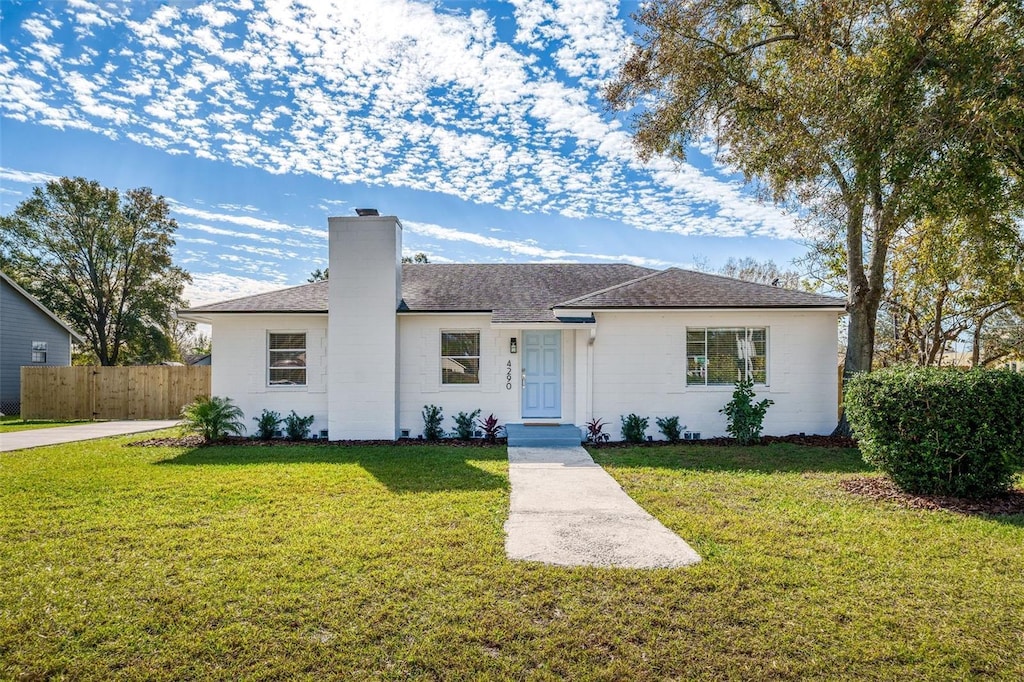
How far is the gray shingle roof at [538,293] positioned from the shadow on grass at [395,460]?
10.6 ft

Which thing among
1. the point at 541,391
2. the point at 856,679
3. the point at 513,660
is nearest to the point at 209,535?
the point at 513,660

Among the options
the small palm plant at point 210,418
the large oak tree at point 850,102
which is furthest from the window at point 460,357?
the large oak tree at point 850,102

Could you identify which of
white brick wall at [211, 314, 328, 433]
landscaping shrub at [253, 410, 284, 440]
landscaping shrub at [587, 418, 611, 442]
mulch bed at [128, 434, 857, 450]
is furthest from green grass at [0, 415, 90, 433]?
landscaping shrub at [587, 418, 611, 442]

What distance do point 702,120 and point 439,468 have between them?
10023 mm

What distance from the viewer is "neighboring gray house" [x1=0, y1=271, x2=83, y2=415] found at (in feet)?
67.5

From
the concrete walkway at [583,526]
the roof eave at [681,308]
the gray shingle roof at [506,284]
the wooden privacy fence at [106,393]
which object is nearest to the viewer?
the concrete walkway at [583,526]

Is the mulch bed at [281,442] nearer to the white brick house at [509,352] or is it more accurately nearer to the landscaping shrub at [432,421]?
the landscaping shrub at [432,421]

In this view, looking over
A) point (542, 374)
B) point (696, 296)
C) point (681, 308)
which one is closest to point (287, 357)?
point (542, 374)

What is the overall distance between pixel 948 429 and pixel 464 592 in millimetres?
6636

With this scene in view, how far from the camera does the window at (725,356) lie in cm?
1255

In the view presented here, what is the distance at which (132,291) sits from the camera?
28359 millimetres

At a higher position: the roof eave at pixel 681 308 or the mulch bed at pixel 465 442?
the roof eave at pixel 681 308

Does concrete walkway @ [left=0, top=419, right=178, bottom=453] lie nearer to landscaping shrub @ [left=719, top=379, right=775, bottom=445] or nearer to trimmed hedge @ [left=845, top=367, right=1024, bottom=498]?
landscaping shrub @ [left=719, top=379, right=775, bottom=445]

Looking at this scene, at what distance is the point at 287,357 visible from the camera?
511 inches
